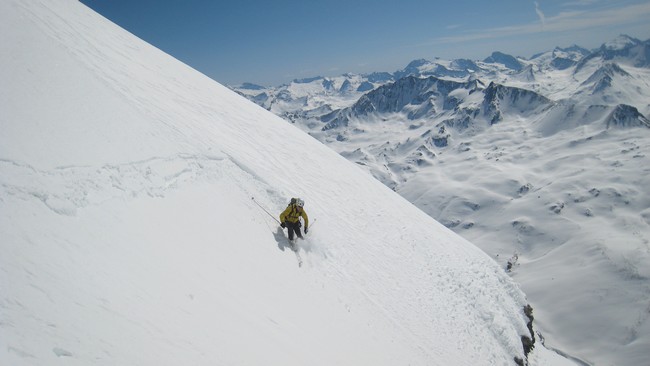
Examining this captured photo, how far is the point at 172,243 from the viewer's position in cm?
859

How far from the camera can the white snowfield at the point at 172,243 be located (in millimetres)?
5734

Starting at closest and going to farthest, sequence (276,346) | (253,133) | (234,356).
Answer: (234,356) < (276,346) < (253,133)

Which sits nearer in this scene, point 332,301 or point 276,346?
point 276,346

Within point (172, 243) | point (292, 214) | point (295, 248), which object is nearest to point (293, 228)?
point (292, 214)

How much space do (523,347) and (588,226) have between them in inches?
7544

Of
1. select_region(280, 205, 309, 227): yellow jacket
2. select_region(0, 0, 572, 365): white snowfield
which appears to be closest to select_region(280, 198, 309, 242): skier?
select_region(280, 205, 309, 227): yellow jacket

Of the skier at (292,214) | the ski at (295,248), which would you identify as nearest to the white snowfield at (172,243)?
A: the ski at (295,248)

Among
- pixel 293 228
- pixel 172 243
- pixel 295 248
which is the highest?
pixel 172 243

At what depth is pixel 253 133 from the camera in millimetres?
20922

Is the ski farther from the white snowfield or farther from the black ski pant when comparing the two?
Answer: the white snowfield

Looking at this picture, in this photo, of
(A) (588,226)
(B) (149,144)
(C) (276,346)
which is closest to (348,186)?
(B) (149,144)

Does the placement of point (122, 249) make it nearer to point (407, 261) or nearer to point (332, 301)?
point (332, 301)

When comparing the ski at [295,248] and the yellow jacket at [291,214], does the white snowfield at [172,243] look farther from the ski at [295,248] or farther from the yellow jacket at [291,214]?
the yellow jacket at [291,214]

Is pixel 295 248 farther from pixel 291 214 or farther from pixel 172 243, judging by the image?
pixel 172 243
